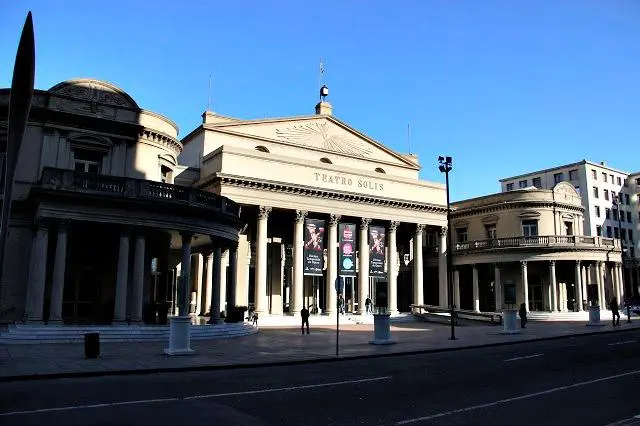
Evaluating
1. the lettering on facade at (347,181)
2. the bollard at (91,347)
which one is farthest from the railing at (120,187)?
the lettering on facade at (347,181)

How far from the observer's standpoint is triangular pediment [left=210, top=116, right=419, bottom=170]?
46500 millimetres

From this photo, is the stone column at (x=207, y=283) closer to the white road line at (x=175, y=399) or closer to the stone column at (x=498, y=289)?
the white road line at (x=175, y=399)

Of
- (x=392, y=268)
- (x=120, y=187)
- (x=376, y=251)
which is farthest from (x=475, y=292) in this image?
(x=120, y=187)

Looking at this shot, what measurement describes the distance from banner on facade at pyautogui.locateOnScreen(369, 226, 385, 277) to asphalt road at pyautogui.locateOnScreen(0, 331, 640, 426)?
91.9 feet

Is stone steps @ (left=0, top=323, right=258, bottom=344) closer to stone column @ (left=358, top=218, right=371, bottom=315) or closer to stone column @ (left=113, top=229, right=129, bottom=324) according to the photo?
stone column @ (left=113, top=229, right=129, bottom=324)

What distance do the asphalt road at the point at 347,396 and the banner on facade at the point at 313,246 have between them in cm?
2356

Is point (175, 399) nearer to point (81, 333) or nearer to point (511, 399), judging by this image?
point (511, 399)

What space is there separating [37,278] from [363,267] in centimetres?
2735

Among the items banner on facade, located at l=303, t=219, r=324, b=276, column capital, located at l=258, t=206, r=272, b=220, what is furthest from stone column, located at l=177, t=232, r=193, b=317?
banner on facade, located at l=303, t=219, r=324, b=276

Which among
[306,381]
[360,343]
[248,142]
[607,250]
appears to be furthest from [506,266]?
[306,381]

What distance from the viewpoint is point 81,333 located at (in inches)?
917

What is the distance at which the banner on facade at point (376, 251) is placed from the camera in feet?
147

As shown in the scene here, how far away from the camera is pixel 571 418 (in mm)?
8820

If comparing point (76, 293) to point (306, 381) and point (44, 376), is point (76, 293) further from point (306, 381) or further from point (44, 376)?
point (306, 381)
